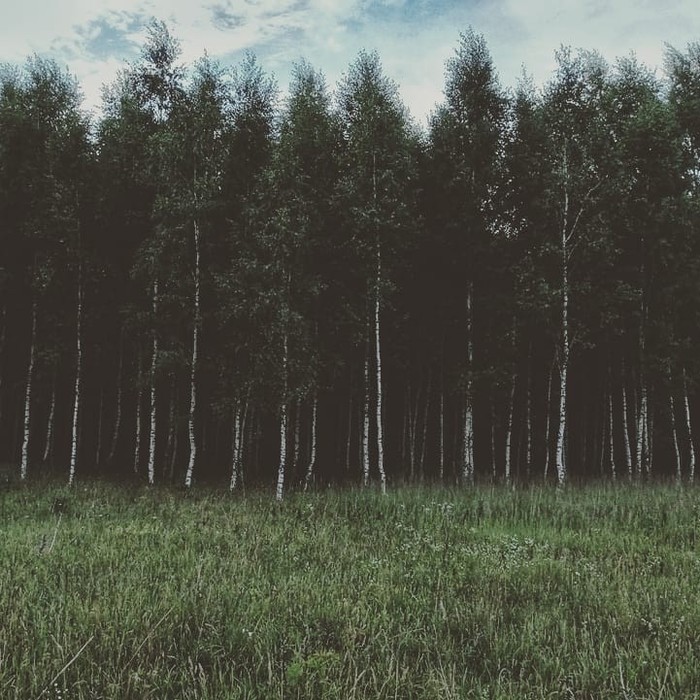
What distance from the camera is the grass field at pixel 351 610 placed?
396 cm

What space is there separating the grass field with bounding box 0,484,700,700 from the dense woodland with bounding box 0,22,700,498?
25.3ft

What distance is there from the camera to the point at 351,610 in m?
5.33

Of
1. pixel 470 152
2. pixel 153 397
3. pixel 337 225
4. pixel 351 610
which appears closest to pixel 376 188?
pixel 337 225

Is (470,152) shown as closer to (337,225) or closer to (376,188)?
(376,188)

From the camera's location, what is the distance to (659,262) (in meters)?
20.9

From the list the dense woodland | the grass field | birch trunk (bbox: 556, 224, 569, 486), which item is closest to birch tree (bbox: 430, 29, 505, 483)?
the dense woodland

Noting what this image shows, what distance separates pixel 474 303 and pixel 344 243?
244 inches

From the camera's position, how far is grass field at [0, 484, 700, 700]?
3961mm

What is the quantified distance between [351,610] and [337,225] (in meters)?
16.4

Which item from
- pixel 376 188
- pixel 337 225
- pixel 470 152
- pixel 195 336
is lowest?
pixel 195 336

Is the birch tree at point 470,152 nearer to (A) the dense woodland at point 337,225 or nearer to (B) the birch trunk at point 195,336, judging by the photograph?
(A) the dense woodland at point 337,225

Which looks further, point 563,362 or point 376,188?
point 376,188

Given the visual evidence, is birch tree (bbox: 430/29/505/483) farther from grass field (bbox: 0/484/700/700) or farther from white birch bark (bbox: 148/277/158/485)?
grass field (bbox: 0/484/700/700)

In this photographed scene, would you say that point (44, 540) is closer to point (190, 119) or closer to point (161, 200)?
point (161, 200)
